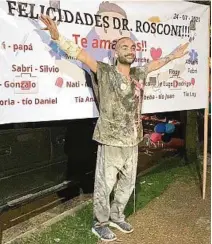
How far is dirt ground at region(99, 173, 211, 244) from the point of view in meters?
4.19

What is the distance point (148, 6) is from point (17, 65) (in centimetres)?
160

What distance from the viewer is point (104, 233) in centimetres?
417

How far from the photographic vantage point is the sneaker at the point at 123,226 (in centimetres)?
Result: 433

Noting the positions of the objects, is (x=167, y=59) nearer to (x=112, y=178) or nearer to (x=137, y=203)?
(x=112, y=178)

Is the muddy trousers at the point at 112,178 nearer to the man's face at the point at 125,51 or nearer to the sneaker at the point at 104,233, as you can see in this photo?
the sneaker at the point at 104,233

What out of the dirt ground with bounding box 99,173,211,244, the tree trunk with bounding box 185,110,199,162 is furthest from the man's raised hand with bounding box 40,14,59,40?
the tree trunk with bounding box 185,110,199,162

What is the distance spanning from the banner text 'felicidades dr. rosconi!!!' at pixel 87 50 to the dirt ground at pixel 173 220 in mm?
1147

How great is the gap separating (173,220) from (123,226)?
0.62 m

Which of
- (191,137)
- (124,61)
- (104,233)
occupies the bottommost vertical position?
(104,233)

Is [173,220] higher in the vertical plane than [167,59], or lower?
lower

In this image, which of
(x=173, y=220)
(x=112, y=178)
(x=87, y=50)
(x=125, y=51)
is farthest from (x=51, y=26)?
(x=173, y=220)

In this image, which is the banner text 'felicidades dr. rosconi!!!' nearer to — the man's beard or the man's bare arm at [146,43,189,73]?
the man's bare arm at [146,43,189,73]

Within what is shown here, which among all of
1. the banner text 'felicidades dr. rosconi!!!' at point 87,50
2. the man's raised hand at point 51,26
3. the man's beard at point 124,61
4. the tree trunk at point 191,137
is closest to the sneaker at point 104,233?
the banner text 'felicidades dr. rosconi!!!' at point 87,50

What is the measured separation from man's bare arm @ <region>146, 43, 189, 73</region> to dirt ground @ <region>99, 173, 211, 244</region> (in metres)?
1.58
